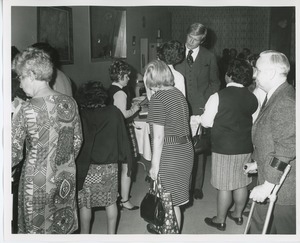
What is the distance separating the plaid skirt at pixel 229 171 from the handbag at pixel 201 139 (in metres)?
0.10

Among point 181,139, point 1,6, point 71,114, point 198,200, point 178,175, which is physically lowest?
point 198,200

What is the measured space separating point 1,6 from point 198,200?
1.66 meters

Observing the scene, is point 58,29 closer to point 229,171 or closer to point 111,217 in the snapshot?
point 111,217

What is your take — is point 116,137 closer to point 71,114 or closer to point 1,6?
point 71,114

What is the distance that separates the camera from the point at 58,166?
1449 mm

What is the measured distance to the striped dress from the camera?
163 centimetres

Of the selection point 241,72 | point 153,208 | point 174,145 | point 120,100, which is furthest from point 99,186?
point 241,72

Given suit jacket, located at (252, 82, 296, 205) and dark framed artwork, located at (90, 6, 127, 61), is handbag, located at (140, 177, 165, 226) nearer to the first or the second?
suit jacket, located at (252, 82, 296, 205)

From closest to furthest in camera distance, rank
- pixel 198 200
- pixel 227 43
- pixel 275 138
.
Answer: pixel 275 138 → pixel 198 200 → pixel 227 43

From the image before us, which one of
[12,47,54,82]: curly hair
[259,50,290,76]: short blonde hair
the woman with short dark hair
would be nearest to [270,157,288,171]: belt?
[259,50,290,76]: short blonde hair

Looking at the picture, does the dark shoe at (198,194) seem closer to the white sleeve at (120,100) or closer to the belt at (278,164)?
the white sleeve at (120,100)

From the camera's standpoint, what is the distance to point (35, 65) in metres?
1.40

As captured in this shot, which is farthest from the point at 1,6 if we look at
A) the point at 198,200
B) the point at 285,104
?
the point at 198,200

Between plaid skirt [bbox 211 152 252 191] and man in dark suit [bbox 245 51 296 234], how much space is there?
0.36 metres
